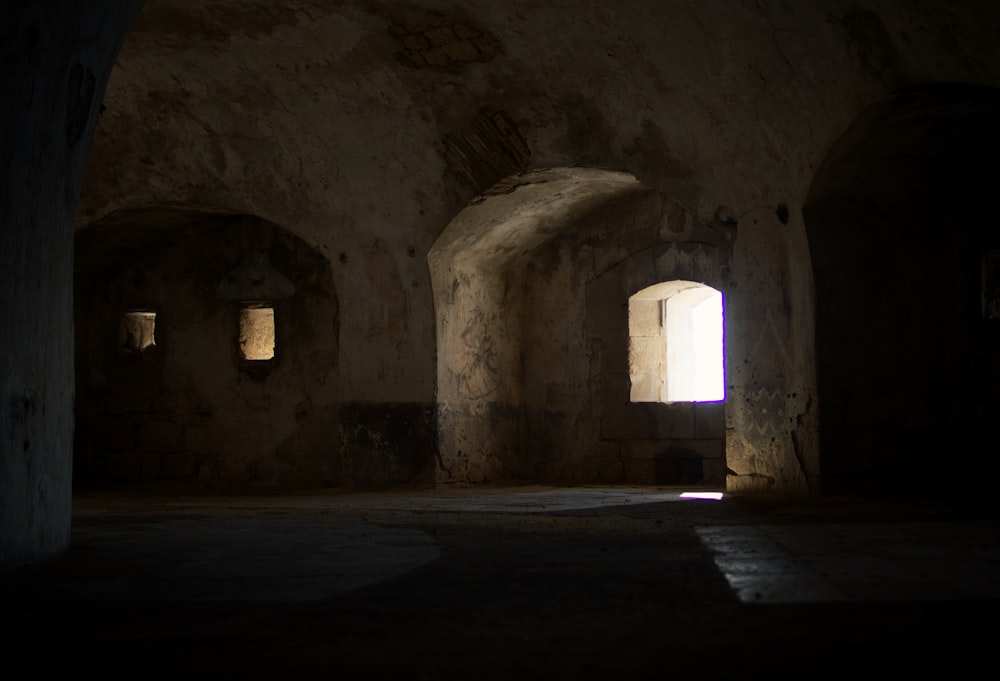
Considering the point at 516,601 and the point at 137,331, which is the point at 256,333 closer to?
the point at 137,331

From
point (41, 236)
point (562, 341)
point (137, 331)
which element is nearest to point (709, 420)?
point (562, 341)

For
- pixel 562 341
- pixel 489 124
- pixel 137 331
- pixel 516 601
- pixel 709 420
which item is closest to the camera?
pixel 516 601

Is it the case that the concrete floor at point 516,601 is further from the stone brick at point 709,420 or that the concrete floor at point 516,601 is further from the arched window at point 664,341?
the arched window at point 664,341

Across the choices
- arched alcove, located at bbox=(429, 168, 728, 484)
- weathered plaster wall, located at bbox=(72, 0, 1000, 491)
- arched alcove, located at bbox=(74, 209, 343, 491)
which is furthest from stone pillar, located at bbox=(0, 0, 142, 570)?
arched alcove, located at bbox=(74, 209, 343, 491)

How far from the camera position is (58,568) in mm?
3510

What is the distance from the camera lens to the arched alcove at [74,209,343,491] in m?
10.1

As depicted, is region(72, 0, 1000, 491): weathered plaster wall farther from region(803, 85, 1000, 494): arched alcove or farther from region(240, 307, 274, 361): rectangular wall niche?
region(240, 307, 274, 361): rectangular wall niche

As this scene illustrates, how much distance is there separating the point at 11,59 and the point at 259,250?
7.05 m

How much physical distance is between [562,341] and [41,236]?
6.65 meters

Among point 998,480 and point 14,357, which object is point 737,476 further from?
point 14,357

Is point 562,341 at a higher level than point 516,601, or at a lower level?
higher

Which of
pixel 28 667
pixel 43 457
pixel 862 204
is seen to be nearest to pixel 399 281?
pixel 862 204

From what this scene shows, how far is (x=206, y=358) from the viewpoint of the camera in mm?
10422

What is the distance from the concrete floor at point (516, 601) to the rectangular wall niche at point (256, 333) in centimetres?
540
